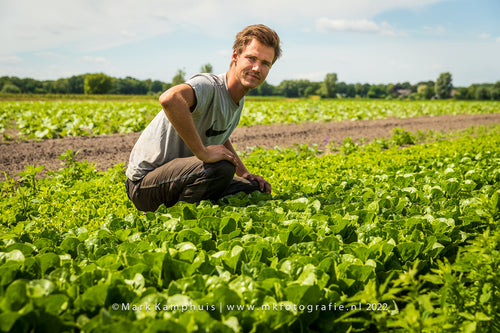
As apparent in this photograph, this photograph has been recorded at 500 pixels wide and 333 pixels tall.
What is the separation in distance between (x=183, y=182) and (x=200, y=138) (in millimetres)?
466

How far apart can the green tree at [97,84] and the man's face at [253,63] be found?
90.1 m

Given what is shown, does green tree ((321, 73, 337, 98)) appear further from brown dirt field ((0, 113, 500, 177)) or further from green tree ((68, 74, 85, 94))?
brown dirt field ((0, 113, 500, 177))

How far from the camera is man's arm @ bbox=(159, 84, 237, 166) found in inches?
123

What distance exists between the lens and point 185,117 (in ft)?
10.5

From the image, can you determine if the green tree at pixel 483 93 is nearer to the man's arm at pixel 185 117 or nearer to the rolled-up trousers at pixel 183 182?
the rolled-up trousers at pixel 183 182

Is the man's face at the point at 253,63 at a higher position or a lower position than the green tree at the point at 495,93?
lower

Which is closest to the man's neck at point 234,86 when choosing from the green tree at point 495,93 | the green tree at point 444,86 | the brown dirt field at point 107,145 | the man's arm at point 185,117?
the man's arm at point 185,117

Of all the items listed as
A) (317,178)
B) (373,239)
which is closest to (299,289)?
(373,239)

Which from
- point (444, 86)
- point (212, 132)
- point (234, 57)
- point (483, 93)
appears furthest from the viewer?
point (444, 86)

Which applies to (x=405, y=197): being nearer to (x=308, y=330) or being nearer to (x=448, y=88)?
(x=308, y=330)

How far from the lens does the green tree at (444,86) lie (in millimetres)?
81438

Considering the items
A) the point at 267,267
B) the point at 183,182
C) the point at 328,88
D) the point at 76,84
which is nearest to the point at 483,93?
the point at 328,88

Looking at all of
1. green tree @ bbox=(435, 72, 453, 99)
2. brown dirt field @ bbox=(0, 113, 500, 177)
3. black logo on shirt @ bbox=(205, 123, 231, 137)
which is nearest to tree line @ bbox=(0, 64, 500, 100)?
green tree @ bbox=(435, 72, 453, 99)

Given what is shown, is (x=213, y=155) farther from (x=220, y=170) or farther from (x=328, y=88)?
(x=328, y=88)
